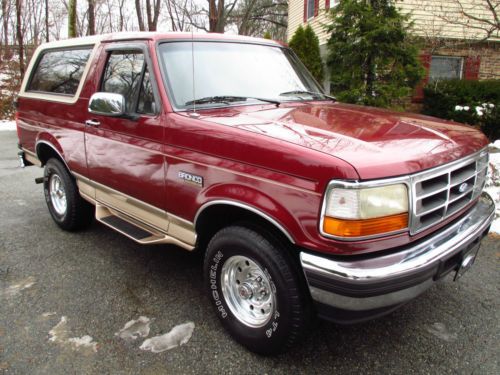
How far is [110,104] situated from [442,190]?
228cm

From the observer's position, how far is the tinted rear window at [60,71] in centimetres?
396

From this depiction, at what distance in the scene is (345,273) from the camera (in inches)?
79.7

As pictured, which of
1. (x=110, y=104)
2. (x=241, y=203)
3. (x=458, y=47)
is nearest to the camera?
(x=241, y=203)

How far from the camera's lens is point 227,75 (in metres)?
3.19

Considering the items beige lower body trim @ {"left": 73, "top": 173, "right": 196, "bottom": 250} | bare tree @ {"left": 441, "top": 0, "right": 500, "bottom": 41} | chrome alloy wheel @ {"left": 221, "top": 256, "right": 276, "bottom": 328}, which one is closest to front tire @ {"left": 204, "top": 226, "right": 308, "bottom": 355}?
chrome alloy wheel @ {"left": 221, "top": 256, "right": 276, "bottom": 328}

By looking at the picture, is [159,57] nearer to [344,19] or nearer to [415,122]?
[415,122]

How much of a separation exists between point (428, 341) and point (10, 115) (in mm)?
18237

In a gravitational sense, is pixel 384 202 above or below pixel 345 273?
above

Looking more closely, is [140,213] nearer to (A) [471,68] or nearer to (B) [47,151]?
(B) [47,151]

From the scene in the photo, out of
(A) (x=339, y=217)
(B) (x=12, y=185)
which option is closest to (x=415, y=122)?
(A) (x=339, y=217)

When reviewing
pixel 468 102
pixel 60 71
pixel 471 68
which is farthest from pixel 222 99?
pixel 471 68

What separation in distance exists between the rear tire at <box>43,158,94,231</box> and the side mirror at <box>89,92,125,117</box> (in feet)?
4.91

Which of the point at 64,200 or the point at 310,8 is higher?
the point at 310,8

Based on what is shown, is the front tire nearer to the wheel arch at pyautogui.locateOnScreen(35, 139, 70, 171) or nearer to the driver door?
the driver door
